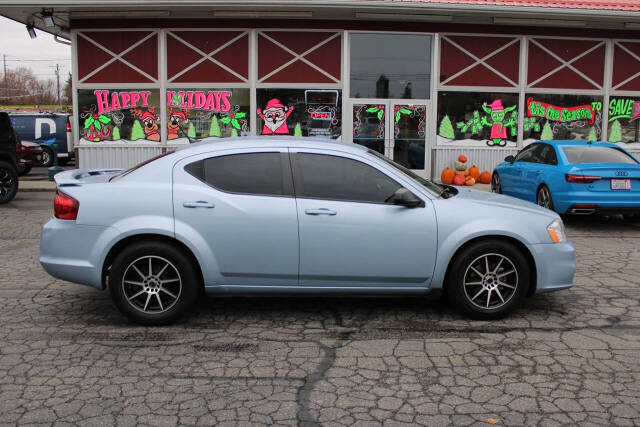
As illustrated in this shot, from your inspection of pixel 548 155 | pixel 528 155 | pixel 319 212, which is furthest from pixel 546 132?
pixel 319 212

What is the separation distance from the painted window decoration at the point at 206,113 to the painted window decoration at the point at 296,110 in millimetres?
434

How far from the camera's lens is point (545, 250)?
200 inches

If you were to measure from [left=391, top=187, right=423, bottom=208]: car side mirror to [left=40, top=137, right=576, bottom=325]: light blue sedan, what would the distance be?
0.01m

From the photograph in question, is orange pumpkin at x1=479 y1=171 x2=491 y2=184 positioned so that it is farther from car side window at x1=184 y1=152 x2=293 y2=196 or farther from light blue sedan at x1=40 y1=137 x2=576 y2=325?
car side window at x1=184 y1=152 x2=293 y2=196

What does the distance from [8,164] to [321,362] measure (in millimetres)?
10412

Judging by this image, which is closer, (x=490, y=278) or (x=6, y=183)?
(x=490, y=278)

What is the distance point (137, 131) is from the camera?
1544 cm

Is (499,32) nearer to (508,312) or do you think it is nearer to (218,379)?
(508,312)

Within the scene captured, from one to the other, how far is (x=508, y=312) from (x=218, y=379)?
2565 millimetres

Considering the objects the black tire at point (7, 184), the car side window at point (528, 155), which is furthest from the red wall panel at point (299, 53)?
the black tire at point (7, 184)

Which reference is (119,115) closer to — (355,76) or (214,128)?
(214,128)

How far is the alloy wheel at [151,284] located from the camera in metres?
4.90

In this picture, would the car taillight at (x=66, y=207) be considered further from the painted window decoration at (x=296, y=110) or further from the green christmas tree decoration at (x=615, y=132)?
the green christmas tree decoration at (x=615, y=132)

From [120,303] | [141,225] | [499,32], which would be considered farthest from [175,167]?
[499,32]
